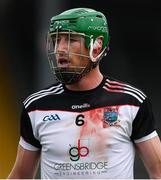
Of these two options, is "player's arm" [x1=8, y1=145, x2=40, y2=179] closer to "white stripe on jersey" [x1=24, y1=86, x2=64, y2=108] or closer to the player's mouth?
"white stripe on jersey" [x1=24, y1=86, x2=64, y2=108]

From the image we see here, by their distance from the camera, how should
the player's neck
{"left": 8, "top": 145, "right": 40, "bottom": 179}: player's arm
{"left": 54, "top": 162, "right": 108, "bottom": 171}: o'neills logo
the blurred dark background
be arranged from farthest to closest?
1. the blurred dark background
2. {"left": 8, "top": 145, "right": 40, "bottom": 179}: player's arm
3. the player's neck
4. {"left": 54, "top": 162, "right": 108, "bottom": 171}: o'neills logo

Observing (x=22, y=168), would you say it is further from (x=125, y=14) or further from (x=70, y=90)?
(x=125, y=14)

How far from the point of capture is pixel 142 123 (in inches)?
144

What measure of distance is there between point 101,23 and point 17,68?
596 cm

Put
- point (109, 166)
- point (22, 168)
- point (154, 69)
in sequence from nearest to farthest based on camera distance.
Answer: point (109, 166)
point (22, 168)
point (154, 69)

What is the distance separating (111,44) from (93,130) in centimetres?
588

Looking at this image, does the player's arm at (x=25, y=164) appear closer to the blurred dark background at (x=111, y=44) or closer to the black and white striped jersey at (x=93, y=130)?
the black and white striped jersey at (x=93, y=130)

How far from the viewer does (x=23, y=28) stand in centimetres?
975

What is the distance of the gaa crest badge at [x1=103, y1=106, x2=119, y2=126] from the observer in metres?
3.66

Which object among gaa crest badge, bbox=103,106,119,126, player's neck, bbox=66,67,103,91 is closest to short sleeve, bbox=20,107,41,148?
player's neck, bbox=66,67,103,91

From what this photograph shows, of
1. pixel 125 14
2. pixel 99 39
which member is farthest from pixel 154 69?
pixel 99 39

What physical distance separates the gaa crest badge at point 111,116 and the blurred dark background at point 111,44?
17.9ft

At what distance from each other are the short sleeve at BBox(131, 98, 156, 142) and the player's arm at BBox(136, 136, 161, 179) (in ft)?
0.14

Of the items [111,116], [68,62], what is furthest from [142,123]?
[68,62]
